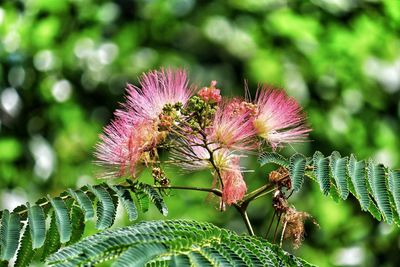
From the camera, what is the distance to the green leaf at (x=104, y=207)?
→ 244 cm

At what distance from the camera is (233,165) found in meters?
2.52

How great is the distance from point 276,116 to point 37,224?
665 millimetres

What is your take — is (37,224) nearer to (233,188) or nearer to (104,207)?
(104,207)

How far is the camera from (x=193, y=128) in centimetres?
244

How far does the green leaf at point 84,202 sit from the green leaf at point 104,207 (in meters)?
0.02

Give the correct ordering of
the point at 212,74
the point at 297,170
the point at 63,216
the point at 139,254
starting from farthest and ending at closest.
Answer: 1. the point at 212,74
2. the point at 63,216
3. the point at 297,170
4. the point at 139,254

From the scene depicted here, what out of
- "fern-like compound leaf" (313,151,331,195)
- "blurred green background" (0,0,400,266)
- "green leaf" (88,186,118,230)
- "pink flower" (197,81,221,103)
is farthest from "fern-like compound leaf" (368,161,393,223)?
"blurred green background" (0,0,400,266)

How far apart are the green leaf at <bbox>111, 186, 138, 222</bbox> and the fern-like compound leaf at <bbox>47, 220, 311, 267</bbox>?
23 centimetres

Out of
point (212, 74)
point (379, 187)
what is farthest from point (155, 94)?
point (212, 74)

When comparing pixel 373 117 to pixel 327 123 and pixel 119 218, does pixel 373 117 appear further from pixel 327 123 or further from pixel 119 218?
pixel 119 218

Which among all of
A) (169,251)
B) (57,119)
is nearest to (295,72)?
(57,119)

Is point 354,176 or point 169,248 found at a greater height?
point 354,176

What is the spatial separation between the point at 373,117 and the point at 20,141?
2.61 metres

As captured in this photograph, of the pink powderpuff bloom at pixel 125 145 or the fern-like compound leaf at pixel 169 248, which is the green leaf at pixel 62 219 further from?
the fern-like compound leaf at pixel 169 248
